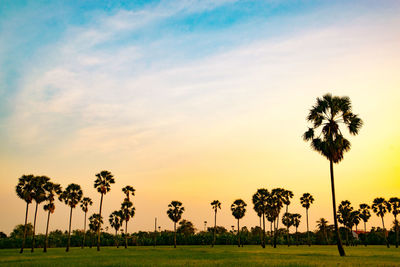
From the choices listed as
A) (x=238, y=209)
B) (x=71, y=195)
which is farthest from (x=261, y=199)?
(x=71, y=195)

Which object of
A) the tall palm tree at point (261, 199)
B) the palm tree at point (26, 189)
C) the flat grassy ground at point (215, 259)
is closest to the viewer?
the flat grassy ground at point (215, 259)

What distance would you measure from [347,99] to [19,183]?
73.2 metres

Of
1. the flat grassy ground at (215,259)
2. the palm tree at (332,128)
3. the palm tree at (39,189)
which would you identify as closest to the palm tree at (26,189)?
the palm tree at (39,189)

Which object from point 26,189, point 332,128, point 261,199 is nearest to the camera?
point 332,128

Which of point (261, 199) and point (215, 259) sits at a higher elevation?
point (261, 199)

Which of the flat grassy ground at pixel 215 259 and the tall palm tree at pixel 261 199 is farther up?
the tall palm tree at pixel 261 199

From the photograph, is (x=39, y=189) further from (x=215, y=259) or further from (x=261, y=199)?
(x=261, y=199)

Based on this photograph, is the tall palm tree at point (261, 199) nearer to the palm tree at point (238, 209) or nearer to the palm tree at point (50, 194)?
the palm tree at point (238, 209)

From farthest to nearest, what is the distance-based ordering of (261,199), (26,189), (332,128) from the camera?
(261,199) < (26,189) < (332,128)

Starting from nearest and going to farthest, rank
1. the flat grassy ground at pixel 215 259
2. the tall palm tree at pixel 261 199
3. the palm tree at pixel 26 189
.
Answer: the flat grassy ground at pixel 215 259, the palm tree at pixel 26 189, the tall palm tree at pixel 261 199

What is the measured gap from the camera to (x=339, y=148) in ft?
134

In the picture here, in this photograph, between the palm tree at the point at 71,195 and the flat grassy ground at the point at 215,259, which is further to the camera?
the palm tree at the point at 71,195

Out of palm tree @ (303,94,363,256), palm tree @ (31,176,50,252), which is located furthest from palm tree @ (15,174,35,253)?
palm tree @ (303,94,363,256)

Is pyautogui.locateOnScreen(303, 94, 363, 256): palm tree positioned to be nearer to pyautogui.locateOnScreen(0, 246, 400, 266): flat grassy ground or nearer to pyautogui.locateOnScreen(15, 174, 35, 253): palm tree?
pyautogui.locateOnScreen(0, 246, 400, 266): flat grassy ground
